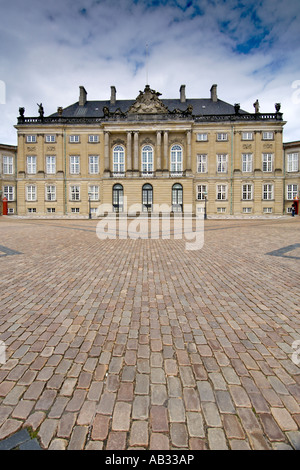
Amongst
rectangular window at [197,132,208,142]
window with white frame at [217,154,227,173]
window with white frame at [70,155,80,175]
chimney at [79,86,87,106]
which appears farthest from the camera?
chimney at [79,86,87,106]

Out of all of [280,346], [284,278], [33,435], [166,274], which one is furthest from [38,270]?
[284,278]

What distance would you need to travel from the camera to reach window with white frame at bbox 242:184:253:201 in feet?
121

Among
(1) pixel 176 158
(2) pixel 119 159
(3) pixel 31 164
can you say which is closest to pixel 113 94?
(2) pixel 119 159

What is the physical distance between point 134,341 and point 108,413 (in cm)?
106

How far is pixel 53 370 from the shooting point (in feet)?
8.20

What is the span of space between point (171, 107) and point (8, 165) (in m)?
27.6

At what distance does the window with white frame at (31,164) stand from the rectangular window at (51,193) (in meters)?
3.39

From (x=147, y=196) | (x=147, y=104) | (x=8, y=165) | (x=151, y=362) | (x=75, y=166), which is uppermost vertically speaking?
(x=147, y=104)

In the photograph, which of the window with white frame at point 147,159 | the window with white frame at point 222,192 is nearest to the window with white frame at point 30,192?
the window with white frame at point 147,159

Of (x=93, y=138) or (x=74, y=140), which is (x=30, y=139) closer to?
(x=74, y=140)

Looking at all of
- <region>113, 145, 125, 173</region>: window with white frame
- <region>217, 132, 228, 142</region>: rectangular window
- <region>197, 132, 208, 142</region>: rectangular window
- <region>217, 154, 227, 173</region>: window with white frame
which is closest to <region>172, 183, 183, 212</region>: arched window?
<region>217, 154, 227, 173</region>: window with white frame

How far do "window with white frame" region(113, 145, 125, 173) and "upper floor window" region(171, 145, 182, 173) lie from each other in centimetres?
741

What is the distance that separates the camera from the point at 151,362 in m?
2.63

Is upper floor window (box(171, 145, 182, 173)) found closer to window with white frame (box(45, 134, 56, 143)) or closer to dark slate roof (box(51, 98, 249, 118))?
dark slate roof (box(51, 98, 249, 118))
